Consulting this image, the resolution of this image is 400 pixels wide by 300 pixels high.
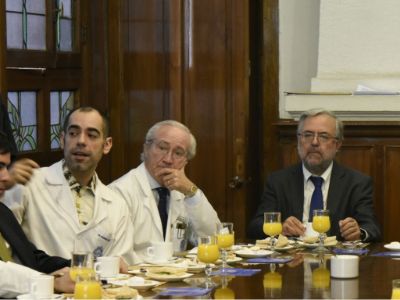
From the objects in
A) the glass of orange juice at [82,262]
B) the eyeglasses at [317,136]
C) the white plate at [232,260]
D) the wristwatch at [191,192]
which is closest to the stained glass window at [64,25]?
the wristwatch at [191,192]

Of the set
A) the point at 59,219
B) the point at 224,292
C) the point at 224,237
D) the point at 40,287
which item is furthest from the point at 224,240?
the point at 40,287

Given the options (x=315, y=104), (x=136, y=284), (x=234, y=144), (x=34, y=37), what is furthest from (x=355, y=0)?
(x=136, y=284)

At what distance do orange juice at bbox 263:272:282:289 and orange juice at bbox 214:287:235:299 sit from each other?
174 mm

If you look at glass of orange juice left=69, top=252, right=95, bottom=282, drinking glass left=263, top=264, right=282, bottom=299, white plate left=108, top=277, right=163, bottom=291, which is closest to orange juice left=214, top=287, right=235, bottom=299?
drinking glass left=263, top=264, right=282, bottom=299

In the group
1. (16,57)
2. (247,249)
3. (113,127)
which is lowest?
(247,249)

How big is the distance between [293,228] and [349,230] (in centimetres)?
27

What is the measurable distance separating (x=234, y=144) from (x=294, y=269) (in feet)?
7.88

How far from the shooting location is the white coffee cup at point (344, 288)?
11.8 ft

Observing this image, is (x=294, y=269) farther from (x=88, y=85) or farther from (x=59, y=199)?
(x=88, y=85)

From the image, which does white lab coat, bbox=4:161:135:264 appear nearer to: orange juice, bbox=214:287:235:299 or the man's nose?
the man's nose

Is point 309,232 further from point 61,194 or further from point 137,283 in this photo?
point 137,283

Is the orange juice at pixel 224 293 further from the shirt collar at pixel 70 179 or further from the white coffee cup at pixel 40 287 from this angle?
the shirt collar at pixel 70 179

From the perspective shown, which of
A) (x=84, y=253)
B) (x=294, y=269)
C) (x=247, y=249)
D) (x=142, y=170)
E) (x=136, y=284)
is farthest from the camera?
(x=142, y=170)

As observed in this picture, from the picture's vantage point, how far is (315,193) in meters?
5.52
